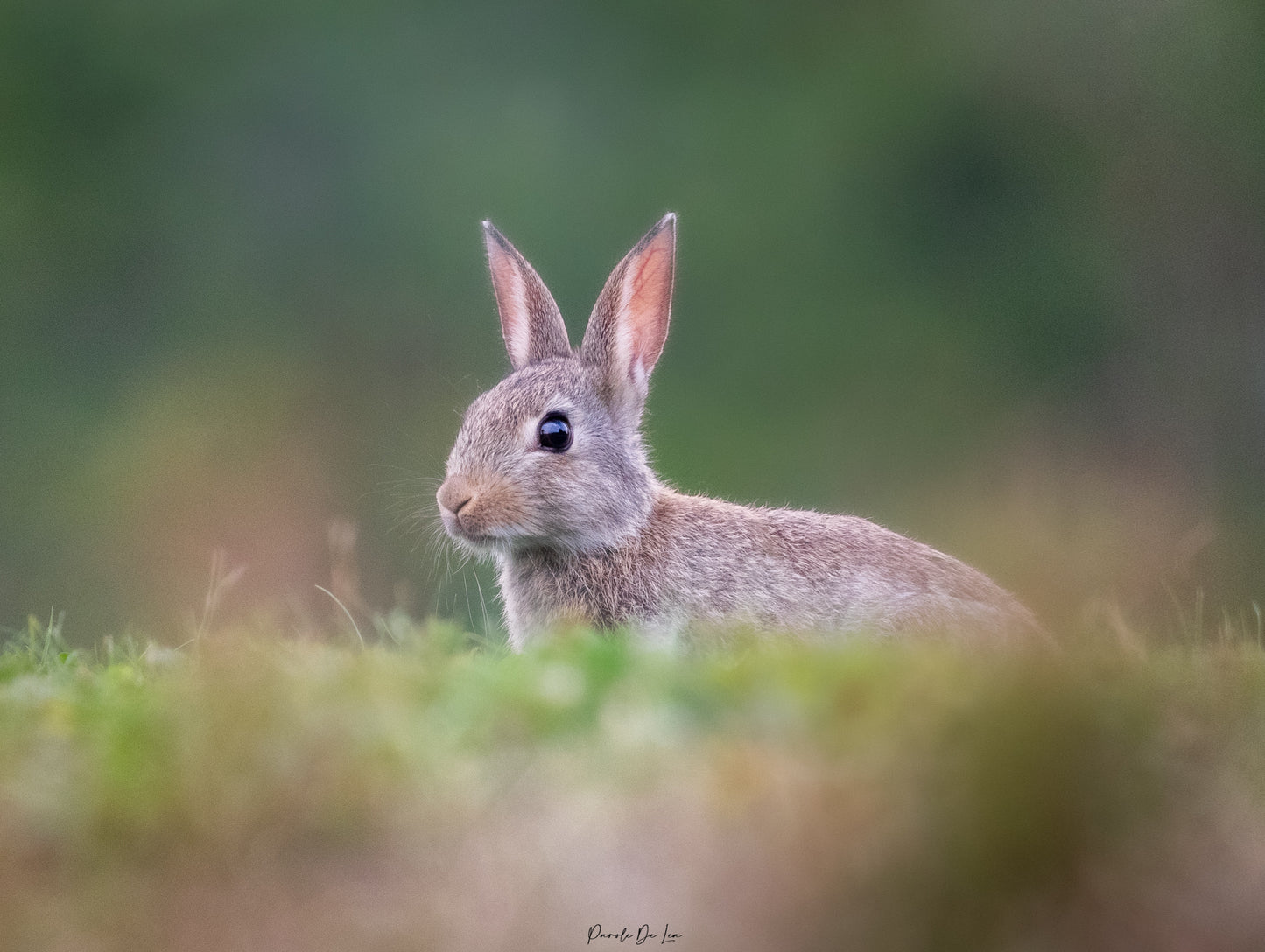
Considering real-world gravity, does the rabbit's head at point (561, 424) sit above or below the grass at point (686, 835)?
above

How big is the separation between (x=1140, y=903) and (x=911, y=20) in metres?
17.4

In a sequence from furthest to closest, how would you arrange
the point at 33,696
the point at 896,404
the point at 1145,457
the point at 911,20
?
the point at 911,20, the point at 896,404, the point at 1145,457, the point at 33,696

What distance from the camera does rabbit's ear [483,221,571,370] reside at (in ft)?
21.6

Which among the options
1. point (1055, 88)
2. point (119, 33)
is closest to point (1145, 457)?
point (1055, 88)

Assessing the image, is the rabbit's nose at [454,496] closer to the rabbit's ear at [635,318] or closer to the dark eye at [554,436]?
the dark eye at [554,436]

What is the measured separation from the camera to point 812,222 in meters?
17.4

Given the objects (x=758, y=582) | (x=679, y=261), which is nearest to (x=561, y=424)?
(x=758, y=582)

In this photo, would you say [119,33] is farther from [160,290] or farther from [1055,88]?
[1055,88]

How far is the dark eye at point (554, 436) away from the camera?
593 cm

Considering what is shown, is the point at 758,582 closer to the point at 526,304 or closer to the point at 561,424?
the point at 561,424

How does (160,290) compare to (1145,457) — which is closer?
(1145,457)

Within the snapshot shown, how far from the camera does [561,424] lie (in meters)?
5.98
